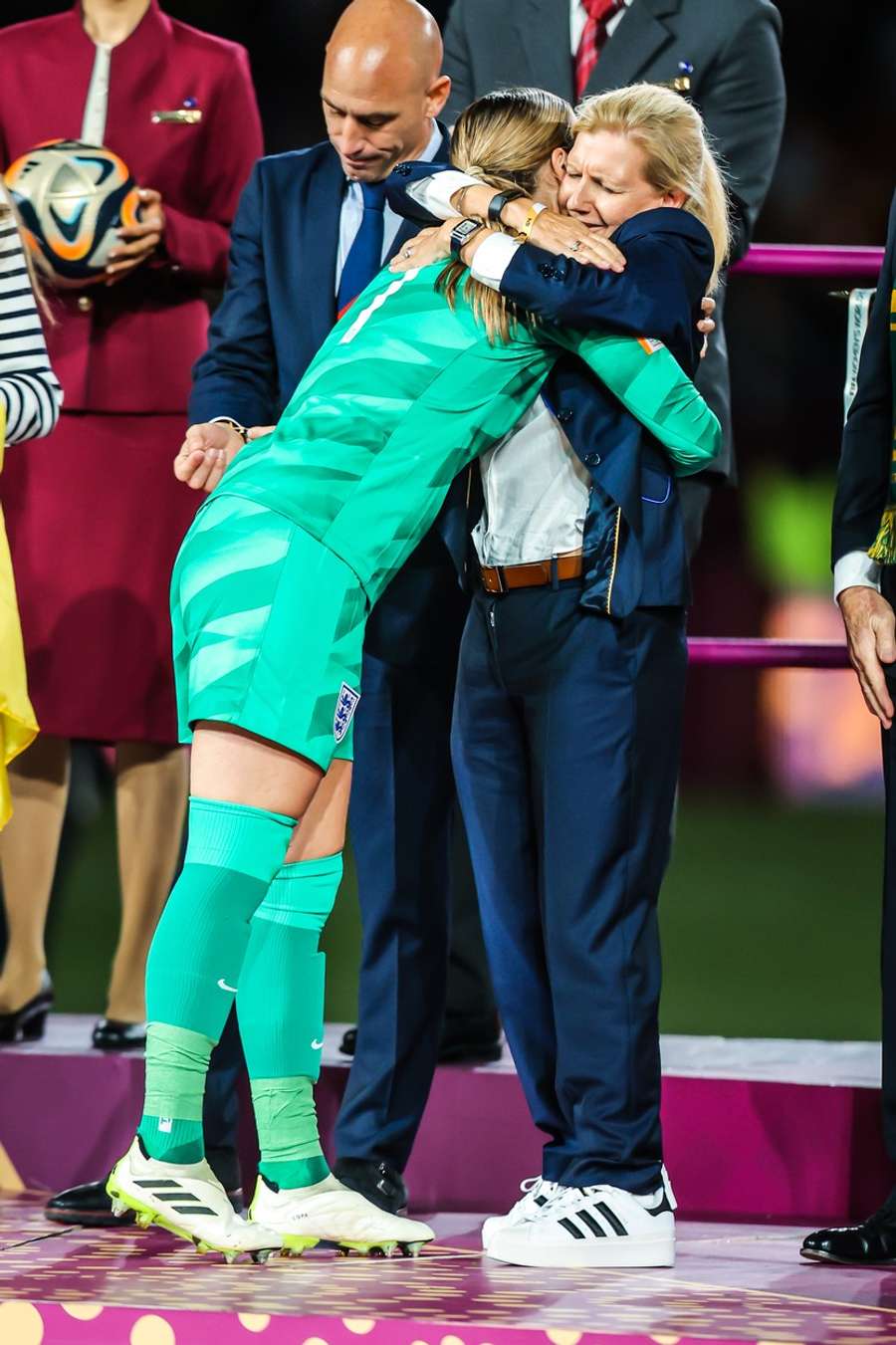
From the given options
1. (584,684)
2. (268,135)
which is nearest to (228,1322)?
(584,684)

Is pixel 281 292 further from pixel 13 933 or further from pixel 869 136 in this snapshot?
pixel 869 136

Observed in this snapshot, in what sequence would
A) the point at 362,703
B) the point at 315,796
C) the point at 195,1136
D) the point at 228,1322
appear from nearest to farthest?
the point at 228,1322 < the point at 195,1136 < the point at 315,796 < the point at 362,703

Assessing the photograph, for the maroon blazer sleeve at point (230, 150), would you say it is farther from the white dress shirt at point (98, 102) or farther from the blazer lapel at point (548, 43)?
the blazer lapel at point (548, 43)

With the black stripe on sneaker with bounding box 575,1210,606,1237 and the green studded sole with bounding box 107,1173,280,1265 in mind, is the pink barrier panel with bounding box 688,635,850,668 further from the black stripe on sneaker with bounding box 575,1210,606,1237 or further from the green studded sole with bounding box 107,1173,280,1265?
the green studded sole with bounding box 107,1173,280,1265

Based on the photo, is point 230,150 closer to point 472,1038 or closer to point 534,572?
point 534,572

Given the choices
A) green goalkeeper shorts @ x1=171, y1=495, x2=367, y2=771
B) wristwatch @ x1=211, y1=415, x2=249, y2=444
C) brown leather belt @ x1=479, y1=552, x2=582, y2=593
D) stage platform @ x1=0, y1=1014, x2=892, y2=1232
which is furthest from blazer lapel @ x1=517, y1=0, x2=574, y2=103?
stage platform @ x1=0, y1=1014, x2=892, y2=1232

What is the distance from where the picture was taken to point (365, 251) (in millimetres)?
2654

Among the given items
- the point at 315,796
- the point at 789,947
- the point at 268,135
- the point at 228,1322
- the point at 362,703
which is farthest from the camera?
the point at 268,135

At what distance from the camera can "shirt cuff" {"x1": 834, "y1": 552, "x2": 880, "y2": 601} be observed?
8.38 ft

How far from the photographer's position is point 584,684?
233cm

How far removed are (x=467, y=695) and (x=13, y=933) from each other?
100cm

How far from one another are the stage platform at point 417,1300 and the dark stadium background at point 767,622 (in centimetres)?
199

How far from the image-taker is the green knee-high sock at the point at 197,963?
218cm

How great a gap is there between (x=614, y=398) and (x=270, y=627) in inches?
18.6
